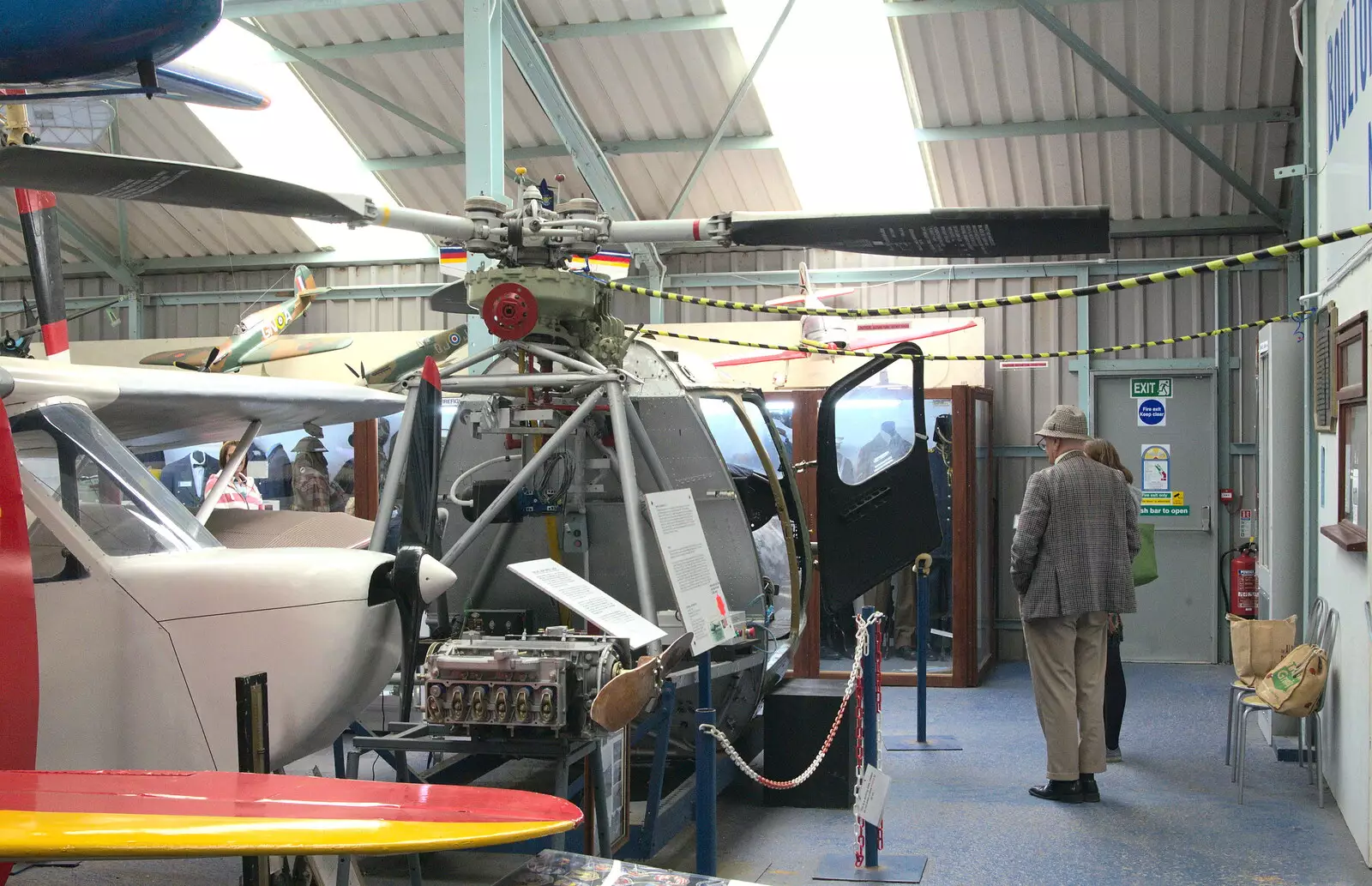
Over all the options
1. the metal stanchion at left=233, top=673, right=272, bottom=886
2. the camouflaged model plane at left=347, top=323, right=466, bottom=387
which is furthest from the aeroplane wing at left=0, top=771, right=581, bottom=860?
the camouflaged model plane at left=347, top=323, right=466, bottom=387

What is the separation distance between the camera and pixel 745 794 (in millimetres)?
6191

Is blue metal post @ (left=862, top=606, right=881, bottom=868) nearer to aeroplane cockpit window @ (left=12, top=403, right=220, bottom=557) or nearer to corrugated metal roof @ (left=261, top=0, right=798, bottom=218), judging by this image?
aeroplane cockpit window @ (left=12, top=403, right=220, bottom=557)

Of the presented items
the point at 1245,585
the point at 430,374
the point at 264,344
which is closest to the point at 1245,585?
the point at 1245,585

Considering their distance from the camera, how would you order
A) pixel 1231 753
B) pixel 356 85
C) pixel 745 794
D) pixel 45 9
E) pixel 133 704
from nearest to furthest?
pixel 45 9
pixel 133 704
pixel 745 794
pixel 1231 753
pixel 356 85

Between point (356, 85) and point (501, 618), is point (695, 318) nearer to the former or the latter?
point (356, 85)

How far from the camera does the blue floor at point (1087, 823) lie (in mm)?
4902

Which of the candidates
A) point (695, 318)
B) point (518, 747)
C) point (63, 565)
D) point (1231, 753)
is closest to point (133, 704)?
point (63, 565)

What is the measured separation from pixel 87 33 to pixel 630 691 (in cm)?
231

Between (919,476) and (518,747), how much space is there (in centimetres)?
246

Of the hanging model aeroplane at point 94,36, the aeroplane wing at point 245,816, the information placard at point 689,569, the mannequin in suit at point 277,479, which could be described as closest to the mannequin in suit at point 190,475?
the mannequin in suit at point 277,479

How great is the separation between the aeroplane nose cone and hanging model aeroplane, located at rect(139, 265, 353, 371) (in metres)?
8.08

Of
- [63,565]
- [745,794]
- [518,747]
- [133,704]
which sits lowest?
[745,794]

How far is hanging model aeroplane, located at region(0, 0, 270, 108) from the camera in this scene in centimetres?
235

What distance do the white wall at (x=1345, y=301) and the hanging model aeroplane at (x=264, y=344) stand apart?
8.48 meters
